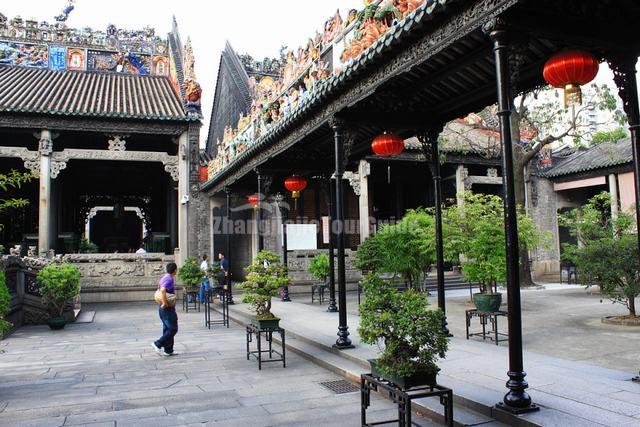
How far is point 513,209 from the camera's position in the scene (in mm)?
4035

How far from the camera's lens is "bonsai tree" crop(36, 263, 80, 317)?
1048 centimetres

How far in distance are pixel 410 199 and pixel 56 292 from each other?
14266 millimetres

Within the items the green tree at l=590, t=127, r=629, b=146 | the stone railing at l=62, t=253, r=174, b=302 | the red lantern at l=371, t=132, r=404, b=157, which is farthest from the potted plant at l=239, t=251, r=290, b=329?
the green tree at l=590, t=127, r=629, b=146

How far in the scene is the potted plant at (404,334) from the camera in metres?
3.63

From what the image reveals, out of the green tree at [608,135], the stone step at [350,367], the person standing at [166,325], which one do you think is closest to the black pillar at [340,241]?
the stone step at [350,367]

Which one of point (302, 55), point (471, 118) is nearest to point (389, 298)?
point (302, 55)

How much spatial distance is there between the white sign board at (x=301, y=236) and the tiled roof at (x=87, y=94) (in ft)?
17.5

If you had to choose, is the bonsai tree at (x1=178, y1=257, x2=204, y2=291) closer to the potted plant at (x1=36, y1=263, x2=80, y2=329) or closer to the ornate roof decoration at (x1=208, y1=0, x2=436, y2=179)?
the potted plant at (x1=36, y1=263, x2=80, y2=329)

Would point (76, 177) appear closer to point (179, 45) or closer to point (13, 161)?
point (13, 161)

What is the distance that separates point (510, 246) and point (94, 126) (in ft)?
50.2

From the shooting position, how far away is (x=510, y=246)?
4.01 meters

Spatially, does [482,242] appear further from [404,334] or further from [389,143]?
[404,334]

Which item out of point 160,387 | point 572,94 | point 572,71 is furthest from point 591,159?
point 160,387

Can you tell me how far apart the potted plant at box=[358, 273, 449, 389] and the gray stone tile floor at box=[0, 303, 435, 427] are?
0.76 meters
